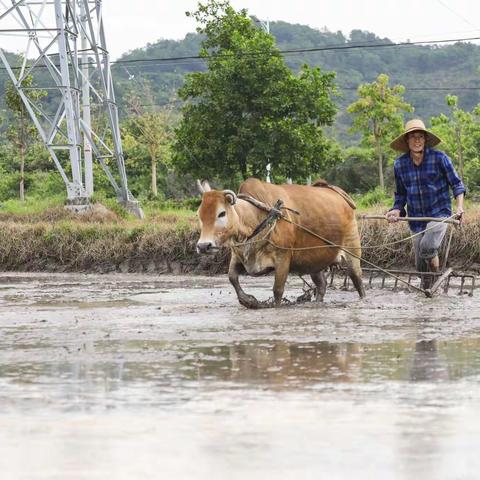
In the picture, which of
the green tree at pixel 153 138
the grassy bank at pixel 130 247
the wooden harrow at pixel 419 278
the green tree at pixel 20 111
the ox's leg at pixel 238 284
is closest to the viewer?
the ox's leg at pixel 238 284

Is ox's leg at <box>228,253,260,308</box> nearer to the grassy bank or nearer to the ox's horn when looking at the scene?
the ox's horn

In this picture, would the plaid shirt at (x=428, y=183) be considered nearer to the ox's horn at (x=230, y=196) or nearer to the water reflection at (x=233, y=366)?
the ox's horn at (x=230, y=196)

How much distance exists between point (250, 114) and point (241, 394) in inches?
1083

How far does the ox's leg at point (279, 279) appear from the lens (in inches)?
529

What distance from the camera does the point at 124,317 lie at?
1248 cm

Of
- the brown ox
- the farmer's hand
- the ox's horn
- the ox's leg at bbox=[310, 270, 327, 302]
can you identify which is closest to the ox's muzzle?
the brown ox

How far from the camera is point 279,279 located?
13430 mm

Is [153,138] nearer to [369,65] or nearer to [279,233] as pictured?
[279,233]

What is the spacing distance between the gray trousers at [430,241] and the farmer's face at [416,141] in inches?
35.7

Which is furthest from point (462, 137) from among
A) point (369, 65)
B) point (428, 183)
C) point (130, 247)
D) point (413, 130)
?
point (369, 65)

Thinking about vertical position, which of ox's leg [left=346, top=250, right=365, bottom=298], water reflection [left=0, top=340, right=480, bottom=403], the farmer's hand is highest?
the farmer's hand

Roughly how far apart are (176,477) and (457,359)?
13.1 feet

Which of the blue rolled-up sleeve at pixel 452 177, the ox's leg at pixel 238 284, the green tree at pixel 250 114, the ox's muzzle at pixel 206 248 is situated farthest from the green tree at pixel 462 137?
the ox's muzzle at pixel 206 248

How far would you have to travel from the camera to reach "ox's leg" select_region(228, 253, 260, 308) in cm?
1323
